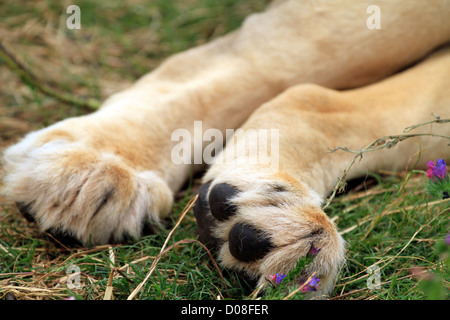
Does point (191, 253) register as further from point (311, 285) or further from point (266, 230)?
point (311, 285)

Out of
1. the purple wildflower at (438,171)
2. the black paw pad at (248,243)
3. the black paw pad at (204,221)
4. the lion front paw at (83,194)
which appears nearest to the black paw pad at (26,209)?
the lion front paw at (83,194)

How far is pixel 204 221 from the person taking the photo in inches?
53.3

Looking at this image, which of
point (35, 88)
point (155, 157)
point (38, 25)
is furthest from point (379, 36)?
point (38, 25)

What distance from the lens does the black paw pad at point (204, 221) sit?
1.34 m

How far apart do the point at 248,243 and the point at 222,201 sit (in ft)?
0.46

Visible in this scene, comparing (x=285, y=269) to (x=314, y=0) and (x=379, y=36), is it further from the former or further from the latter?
(x=314, y=0)

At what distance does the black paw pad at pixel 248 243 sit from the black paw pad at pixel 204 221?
11cm

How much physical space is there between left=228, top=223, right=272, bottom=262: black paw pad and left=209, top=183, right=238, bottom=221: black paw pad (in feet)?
0.20

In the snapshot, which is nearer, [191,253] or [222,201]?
[222,201]

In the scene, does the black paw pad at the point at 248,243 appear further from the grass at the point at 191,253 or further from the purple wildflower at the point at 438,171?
the purple wildflower at the point at 438,171

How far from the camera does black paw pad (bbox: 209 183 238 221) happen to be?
1.28 m

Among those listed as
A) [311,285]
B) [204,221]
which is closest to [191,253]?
[204,221]

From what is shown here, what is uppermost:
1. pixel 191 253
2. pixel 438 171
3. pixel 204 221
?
pixel 438 171

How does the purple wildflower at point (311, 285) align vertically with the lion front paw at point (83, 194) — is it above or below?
below
